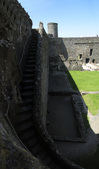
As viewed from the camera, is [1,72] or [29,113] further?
[29,113]

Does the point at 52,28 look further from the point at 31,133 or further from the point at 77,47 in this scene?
the point at 31,133

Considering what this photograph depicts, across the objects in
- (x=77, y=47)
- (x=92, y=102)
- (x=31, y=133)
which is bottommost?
(x=92, y=102)

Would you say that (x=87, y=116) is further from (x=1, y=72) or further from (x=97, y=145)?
(x=1, y=72)

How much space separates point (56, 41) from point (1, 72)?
97.0ft

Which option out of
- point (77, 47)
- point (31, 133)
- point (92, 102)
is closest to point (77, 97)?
point (92, 102)

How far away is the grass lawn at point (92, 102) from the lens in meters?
10.6

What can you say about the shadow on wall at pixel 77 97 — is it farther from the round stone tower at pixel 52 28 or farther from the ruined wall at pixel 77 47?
the round stone tower at pixel 52 28

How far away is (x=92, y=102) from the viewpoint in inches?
468

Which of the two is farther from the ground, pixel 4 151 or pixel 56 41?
pixel 56 41

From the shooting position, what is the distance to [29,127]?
5023 mm

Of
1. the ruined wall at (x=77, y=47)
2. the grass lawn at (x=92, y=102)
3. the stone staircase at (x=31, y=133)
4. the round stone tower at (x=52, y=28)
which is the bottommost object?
the grass lawn at (x=92, y=102)

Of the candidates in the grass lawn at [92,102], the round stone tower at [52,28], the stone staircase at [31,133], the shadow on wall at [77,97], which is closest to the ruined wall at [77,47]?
the shadow on wall at [77,97]

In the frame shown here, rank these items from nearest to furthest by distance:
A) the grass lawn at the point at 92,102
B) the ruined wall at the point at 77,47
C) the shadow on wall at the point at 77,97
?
the shadow on wall at the point at 77,97
the grass lawn at the point at 92,102
the ruined wall at the point at 77,47

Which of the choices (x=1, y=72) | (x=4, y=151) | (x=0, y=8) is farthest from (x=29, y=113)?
(x=0, y=8)
